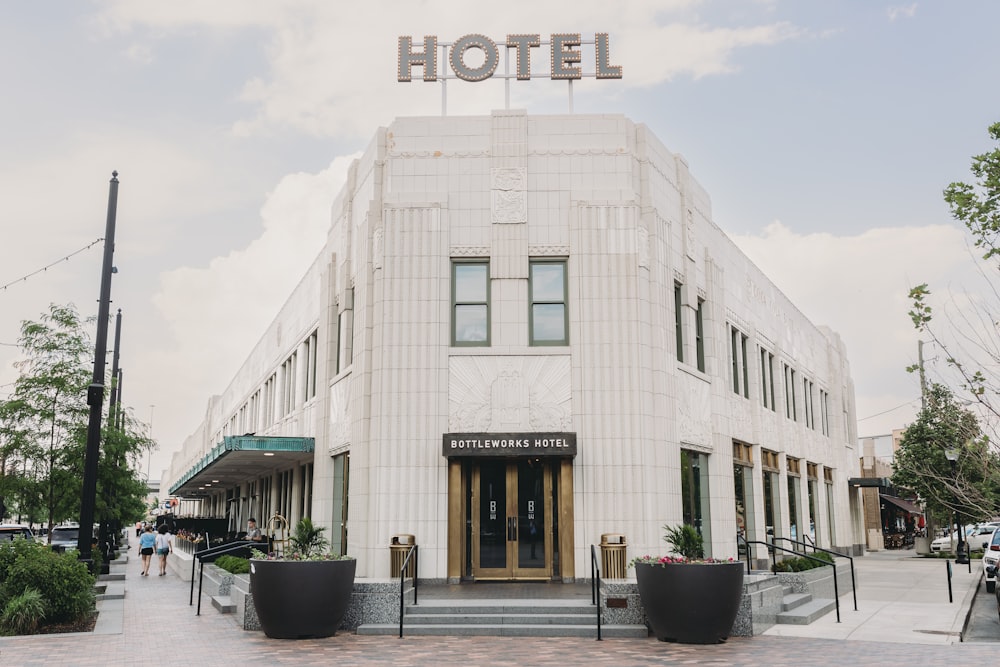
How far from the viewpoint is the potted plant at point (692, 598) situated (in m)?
13.9

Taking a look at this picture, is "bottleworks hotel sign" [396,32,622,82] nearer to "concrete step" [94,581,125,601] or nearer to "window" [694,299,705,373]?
"window" [694,299,705,373]

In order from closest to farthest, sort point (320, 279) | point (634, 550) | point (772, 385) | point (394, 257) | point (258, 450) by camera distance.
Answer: point (634, 550) < point (394, 257) < point (258, 450) < point (320, 279) < point (772, 385)

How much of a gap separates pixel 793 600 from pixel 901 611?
288 cm

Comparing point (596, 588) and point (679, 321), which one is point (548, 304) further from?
point (596, 588)

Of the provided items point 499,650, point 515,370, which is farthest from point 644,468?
point 499,650

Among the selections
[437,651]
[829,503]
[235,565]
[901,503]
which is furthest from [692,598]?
[901,503]

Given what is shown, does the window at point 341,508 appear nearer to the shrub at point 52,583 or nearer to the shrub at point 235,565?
the shrub at point 235,565

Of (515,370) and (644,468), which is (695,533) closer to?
(644,468)

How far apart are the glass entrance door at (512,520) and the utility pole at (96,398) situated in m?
8.11

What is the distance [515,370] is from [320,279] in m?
9.39

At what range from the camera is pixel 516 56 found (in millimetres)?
23031

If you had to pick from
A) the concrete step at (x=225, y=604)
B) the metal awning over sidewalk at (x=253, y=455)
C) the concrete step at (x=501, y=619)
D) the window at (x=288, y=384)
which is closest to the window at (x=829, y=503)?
the window at (x=288, y=384)

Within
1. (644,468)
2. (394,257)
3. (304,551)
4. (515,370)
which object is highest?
(394,257)

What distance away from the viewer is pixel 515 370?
778 inches
